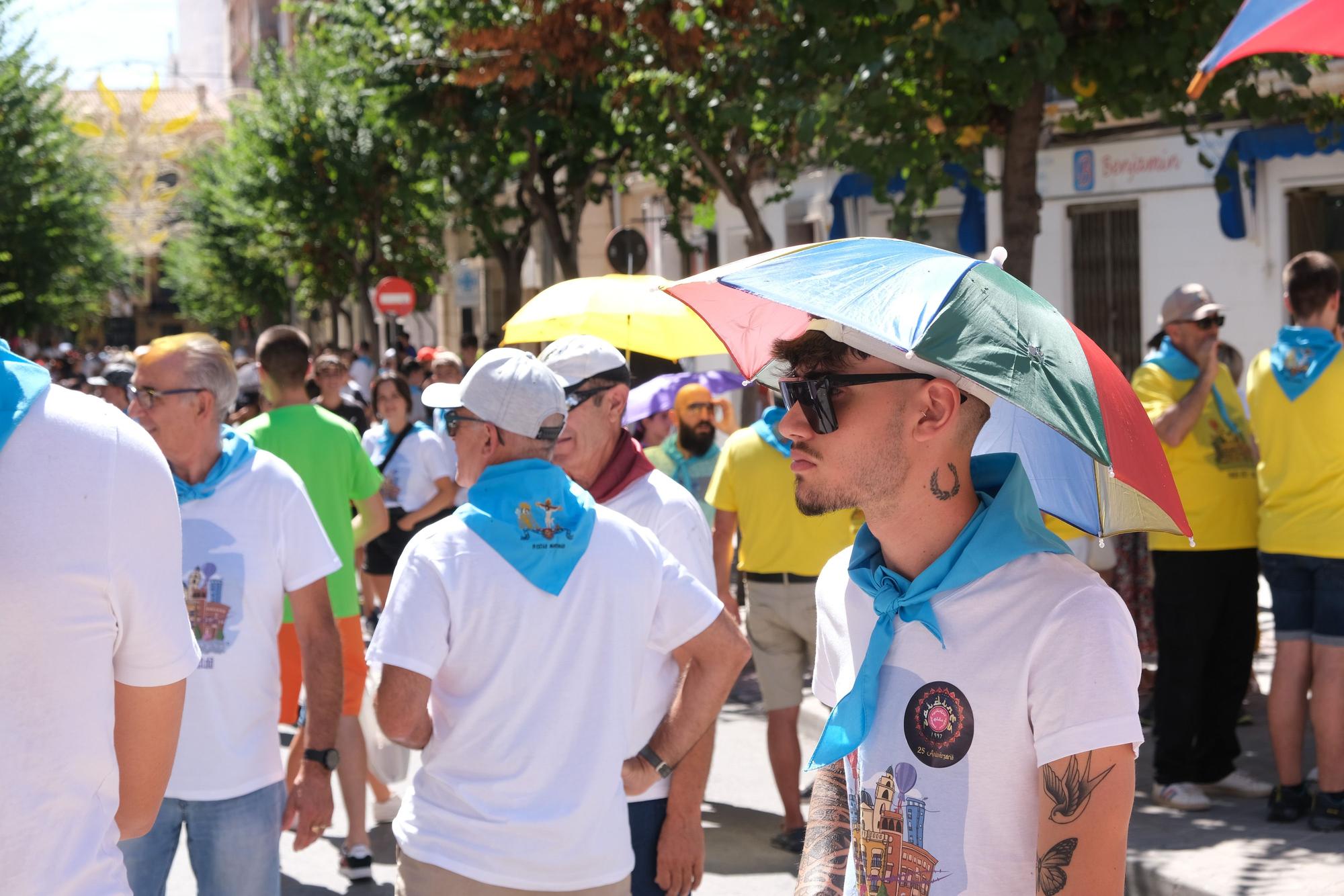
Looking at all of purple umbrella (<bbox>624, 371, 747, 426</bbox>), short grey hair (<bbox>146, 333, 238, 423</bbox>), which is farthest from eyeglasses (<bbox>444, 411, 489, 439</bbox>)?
purple umbrella (<bbox>624, 371, 747, 426</bbox>)

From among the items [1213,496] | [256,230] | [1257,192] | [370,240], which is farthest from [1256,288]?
[256,230]

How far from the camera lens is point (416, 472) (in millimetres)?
10406

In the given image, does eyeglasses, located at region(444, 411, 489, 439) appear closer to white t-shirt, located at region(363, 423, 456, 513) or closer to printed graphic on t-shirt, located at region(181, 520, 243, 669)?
printed graphic on t-shirt, located at region(181, 520, 243, 669)

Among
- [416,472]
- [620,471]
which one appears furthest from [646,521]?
[416,472]

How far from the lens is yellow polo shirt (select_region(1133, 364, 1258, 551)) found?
6.62 m

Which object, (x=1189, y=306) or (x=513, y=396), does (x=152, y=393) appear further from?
(x=1189, y=306)

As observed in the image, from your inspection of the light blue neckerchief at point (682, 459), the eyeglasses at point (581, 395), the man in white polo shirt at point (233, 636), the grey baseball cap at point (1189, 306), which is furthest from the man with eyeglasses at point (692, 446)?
the man in white polo shirt at point (233, 636)

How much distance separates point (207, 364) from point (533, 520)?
4.49 feet

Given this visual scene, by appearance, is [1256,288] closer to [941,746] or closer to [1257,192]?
[1257,192]

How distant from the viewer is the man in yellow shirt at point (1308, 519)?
620cm

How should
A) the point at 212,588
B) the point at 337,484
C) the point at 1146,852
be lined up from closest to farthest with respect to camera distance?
the point at 212,588
the point at 1146,852
the point at 337,484

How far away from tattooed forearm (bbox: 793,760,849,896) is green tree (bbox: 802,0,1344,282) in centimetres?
594

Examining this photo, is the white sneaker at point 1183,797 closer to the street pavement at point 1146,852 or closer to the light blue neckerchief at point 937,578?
the street pavement at point 1146,852

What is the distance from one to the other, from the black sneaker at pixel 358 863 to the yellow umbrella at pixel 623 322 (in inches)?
89.4
